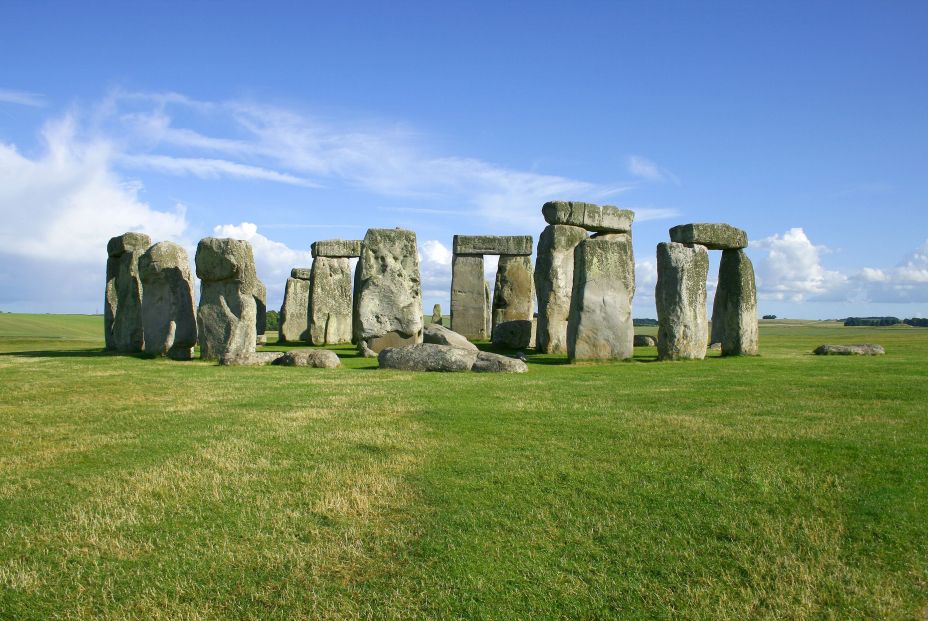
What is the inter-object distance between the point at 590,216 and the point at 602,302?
128 inches

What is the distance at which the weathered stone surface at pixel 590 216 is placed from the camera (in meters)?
16.9

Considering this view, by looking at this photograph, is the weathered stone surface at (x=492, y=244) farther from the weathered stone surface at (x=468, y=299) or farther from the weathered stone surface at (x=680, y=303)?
the weathered stone surface at (x=680, y=303)

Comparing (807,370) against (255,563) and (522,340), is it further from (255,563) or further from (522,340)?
(255,563)

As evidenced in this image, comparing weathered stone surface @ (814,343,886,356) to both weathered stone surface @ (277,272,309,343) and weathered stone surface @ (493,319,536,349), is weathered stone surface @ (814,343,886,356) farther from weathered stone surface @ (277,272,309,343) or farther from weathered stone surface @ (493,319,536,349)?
weathered stone surface @ (277,272,309,343)

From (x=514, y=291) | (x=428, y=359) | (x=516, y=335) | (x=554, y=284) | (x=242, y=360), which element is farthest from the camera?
(x=514, y=291)

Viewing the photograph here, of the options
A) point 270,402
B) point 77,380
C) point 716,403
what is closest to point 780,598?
point 716,403

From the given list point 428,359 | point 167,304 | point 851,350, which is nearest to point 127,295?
point 167,304

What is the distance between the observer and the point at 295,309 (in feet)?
81.1

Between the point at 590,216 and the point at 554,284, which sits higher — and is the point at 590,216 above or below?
above

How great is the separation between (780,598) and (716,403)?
5.39 m

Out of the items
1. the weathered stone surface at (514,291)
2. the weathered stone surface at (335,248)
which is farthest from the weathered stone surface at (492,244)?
the weathered stone surface at (335,248)

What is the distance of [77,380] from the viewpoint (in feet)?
36.7

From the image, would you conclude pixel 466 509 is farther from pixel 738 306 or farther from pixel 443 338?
pixel 738 306

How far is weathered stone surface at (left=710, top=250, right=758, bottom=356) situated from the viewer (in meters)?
16.6
